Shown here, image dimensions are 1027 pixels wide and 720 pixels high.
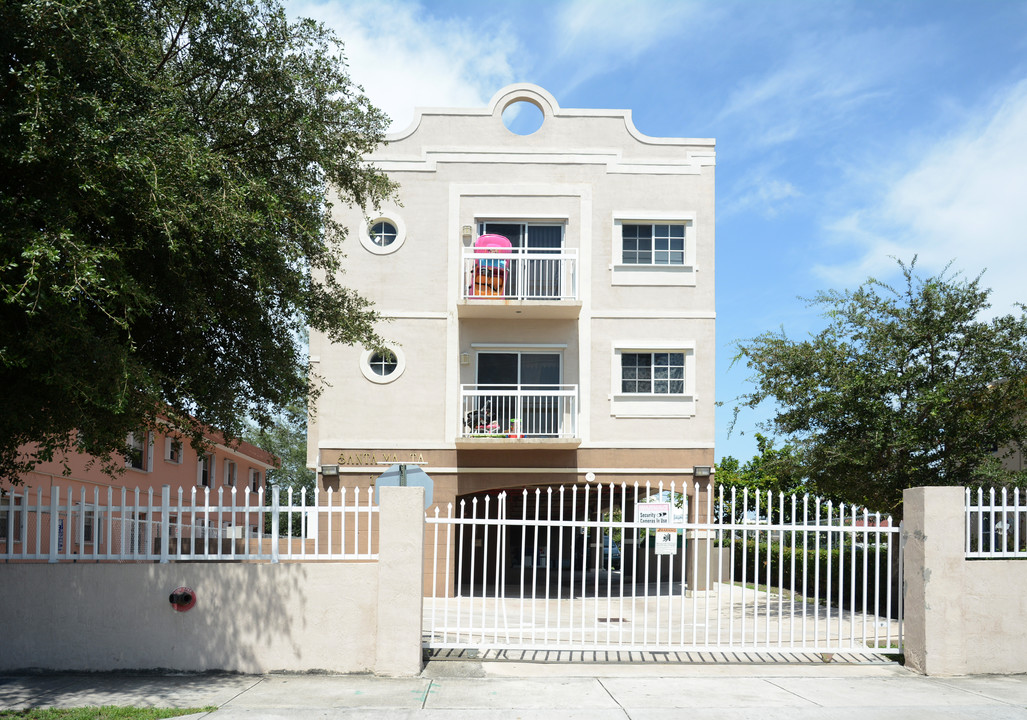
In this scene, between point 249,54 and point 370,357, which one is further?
point 370,357

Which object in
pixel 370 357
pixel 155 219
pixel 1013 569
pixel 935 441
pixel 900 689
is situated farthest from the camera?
pixel 370 357

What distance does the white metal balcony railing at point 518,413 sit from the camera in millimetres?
20203

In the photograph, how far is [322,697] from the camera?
8.79m

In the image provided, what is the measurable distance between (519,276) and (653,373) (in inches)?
150

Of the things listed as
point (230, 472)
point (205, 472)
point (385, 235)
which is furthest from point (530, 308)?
point (230, 472)

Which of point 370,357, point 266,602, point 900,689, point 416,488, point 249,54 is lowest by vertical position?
point 900,689

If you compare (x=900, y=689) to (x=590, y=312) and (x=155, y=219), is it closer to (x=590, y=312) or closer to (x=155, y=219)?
(x=155, y=219)

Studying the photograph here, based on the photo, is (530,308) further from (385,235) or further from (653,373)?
(385,235)

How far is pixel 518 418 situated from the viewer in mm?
20234

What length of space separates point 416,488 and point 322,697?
2330mm

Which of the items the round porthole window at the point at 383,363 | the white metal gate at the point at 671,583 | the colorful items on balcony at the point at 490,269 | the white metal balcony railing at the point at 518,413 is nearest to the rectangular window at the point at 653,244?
the colorful items on balcony at the point at 490,269

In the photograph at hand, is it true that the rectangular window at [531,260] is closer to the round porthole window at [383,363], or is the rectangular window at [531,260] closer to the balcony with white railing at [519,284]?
the balcony with white railing at [519,284]

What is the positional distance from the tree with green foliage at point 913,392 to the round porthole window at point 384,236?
9.13 m

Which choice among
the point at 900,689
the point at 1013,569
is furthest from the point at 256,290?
the point at 1013,569
